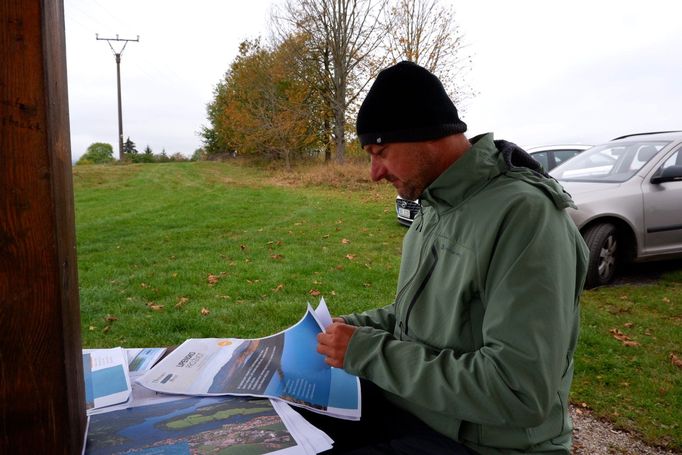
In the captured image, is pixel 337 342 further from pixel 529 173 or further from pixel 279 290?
pixel 279 290

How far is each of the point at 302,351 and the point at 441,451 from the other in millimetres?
582

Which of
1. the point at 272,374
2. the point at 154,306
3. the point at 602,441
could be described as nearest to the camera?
the point at 272,374

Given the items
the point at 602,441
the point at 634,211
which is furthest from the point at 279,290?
the point at 634,211

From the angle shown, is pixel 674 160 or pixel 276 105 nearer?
pixel 674 160

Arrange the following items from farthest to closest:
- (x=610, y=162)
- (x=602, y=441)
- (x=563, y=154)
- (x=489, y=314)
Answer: (x=563, y=154) → (x=610, y=162) → (x=602, y=441) → (x=489, y=314)

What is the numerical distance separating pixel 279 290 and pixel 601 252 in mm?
3594

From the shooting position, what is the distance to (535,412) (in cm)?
117

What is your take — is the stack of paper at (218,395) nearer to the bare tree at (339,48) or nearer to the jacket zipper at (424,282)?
the jacket zipper at (424,282)

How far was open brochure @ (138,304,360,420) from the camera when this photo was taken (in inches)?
63.7

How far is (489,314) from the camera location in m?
1.23

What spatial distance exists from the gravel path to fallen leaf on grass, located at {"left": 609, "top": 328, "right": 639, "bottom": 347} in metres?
1.35

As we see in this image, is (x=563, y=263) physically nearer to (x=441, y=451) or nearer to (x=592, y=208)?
(x=441, y=451)

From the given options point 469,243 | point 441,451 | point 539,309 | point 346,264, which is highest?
point 469,243

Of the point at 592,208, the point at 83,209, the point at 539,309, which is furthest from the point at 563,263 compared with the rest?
the point at 83,209
